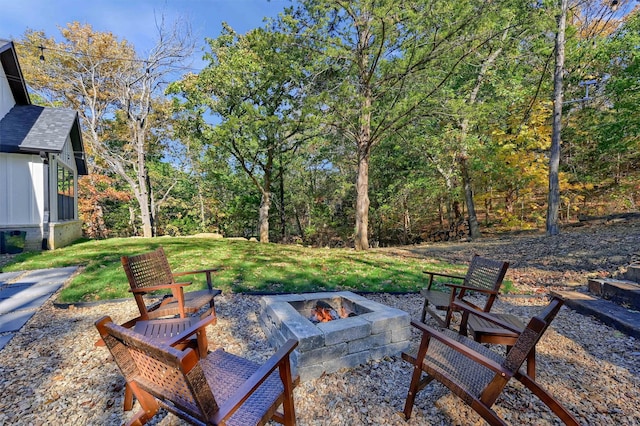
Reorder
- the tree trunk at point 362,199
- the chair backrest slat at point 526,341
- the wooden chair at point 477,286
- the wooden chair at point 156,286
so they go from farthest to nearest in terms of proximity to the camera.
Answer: the tree trunk at point 362,199 < the wooden chair at point 477,286 < the wooden chair at point 156,286 < the chair backrest slat at point 526,341

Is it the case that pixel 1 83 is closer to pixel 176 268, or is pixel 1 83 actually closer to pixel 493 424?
pixel 176 268

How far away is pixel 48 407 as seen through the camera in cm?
216

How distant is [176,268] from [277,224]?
481 inches

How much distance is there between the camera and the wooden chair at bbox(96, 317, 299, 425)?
1259 millimetres

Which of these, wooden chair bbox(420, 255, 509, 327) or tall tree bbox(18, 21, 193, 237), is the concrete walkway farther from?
tall tree bbox(18, 21, 193, 237)

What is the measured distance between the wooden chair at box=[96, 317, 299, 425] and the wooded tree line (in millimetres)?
7613

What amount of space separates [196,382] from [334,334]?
155 centimetres

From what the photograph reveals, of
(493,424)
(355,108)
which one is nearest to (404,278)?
(493,424)

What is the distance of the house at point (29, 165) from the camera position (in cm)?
Result: 850

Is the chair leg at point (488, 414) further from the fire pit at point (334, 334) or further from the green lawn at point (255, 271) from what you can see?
the green lawn at point (255, 271)

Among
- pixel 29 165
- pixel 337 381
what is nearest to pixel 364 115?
pixel 337 381

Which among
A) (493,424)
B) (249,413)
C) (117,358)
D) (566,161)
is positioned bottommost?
(493,424)

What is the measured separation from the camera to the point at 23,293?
15.2ft

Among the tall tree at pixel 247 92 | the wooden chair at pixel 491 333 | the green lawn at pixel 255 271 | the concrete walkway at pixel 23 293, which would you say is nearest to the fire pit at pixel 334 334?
the wooden chair at pixel 491 333
